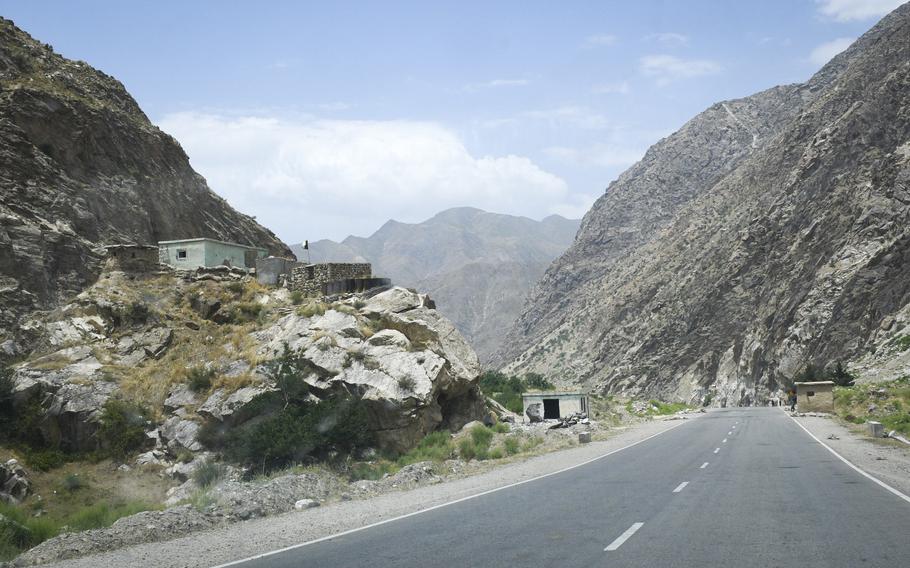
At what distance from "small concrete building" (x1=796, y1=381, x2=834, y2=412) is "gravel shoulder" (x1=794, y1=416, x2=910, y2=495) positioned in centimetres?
1609

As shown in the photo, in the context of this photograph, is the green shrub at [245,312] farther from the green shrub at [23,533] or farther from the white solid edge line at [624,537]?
the white solid edge line at [624,537]

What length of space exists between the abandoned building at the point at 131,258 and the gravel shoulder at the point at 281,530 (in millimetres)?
28585

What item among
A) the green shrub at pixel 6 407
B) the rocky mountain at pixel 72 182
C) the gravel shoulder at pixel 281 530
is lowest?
the gravel shoulder at pixel 281 530

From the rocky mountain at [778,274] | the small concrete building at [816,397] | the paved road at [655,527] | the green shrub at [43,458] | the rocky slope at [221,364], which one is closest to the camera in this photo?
the paved road at [655,527]

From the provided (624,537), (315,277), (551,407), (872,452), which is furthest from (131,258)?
(624,537)

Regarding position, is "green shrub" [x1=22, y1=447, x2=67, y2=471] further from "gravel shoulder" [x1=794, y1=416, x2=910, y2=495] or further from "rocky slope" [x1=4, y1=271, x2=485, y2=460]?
"gravel shoulder" [x1=794, y1=416, x2=910, y2=495]

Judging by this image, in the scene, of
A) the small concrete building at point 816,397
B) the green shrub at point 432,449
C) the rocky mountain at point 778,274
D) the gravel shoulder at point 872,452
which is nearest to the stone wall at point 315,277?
the green shrub at point 432,449

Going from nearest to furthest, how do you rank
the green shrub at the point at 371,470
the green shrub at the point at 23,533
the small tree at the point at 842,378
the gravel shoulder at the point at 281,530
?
the gravel shoulder at the point at 281,530
the green shrub at the point at 23,533
the green shrub at the point at 371,470
the small tree at the point at 842,378

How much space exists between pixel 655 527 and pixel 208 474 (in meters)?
18.7

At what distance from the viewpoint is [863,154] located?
85.3 m

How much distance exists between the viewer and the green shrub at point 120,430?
29.7 metres

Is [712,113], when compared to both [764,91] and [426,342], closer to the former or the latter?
[764,91]

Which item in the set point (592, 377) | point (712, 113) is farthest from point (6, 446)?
point (712, 113)

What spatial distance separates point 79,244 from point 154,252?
12.7ft
